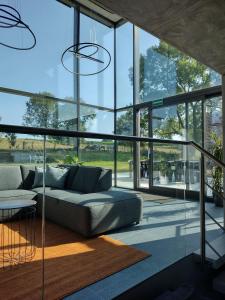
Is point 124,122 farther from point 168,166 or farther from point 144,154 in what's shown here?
point 168,166

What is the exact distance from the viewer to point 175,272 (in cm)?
209

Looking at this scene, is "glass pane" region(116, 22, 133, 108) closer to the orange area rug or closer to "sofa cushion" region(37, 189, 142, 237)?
"sofa cushion" region(37, 189, 142, 237)

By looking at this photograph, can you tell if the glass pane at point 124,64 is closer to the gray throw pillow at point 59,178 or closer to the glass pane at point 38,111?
the glass pane at point 38,111

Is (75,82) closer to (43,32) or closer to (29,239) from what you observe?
(43,32)

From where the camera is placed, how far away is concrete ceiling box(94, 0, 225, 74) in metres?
1.78

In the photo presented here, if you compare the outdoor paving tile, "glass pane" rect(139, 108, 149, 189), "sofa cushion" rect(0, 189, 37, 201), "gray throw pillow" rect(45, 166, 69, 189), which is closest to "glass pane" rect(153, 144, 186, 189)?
"glass pane" rect(139, 108, 149, 189)

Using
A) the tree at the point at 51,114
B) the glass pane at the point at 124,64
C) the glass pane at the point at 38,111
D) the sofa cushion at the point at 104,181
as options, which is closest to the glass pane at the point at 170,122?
the glass pane at the point at 124,64

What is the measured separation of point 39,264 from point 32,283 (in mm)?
358

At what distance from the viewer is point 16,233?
3.23m

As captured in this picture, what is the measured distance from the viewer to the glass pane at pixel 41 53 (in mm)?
5648

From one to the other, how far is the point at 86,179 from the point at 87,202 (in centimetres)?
122

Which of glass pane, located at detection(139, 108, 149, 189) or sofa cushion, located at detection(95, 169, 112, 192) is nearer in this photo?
sofa cushion, located at detection(95, 169, 112, 192)

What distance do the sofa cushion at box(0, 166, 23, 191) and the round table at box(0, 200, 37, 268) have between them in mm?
912

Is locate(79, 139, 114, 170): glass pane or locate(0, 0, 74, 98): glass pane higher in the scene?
locate(0, 0, 74, 98): glass pane
